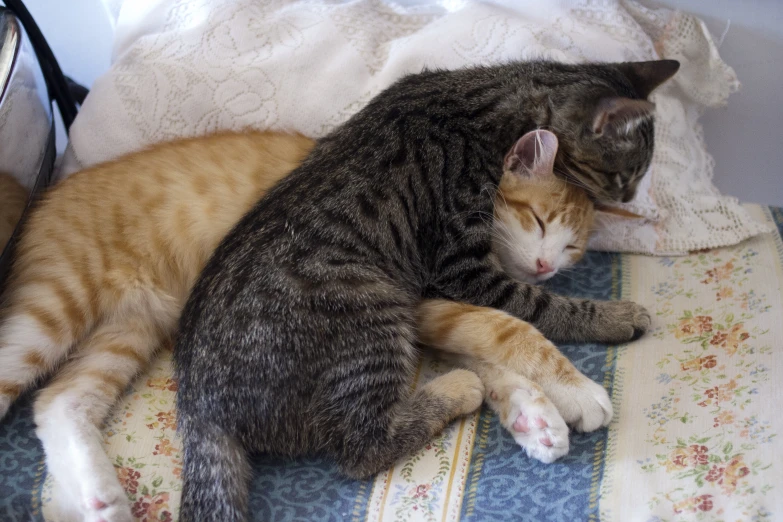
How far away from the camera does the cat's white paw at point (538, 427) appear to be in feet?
4.20

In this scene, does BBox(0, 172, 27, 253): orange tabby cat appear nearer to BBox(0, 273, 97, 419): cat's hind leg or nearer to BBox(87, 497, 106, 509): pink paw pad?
BBox(0, 273, 97, 419): cat's hind leg

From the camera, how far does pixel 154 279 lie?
5.24ft

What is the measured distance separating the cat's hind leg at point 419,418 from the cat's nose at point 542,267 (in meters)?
0.34

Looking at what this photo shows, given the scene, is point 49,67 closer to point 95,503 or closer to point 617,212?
point 95,503

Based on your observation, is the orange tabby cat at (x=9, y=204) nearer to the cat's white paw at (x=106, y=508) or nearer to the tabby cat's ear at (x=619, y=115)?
the cat's white paw at (x=106, y=508)

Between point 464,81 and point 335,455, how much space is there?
2.94 ft

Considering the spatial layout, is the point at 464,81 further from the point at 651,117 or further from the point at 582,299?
the point at 582,299

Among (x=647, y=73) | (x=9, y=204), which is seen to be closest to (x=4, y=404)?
(x=9, y=204)

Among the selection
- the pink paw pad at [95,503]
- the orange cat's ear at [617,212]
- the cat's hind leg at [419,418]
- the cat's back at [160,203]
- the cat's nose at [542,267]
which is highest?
the cat's back at [160,203]

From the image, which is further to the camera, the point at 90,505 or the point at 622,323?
the point at 622,323

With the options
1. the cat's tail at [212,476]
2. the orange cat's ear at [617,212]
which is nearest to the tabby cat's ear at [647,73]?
the orange cat's ear at [617,212]

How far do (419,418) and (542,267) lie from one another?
0.51 meters

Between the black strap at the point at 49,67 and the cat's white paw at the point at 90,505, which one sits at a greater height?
the black strap at the point at 49,67

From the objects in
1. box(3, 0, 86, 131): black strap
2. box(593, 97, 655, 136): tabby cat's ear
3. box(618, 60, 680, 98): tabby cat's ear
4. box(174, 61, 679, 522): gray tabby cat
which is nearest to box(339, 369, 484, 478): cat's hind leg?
box(174, 61, 679, 522): gray tabby cat
